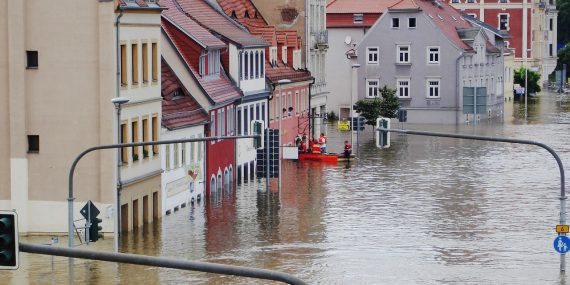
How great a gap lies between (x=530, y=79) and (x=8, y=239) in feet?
455

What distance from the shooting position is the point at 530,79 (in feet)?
496

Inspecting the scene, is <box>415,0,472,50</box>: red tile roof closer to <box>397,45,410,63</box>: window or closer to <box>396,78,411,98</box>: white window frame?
<box>397,45,410,63</box>: window

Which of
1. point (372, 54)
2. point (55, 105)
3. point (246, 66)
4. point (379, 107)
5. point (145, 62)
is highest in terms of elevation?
point (372, 54)

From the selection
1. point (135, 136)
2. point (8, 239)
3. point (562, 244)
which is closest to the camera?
point (8, 239)

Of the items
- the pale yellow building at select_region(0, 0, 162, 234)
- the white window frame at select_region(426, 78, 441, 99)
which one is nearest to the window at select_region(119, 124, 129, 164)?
the pale yellow building at select_region(0, 0, 162, 234)

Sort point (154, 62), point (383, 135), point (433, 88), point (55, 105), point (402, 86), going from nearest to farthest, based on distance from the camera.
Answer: point (383, 135)
point (55, 105)
point (154, 62)
point (433, 88)
point (402, 86)

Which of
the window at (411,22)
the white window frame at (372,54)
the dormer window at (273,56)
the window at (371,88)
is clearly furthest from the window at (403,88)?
the dormer window at (273,56)

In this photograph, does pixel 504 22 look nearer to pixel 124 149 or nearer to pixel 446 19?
pixel 446 19

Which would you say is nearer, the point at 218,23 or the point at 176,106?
the point at 176,106

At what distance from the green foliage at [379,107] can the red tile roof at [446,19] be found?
1176 cm

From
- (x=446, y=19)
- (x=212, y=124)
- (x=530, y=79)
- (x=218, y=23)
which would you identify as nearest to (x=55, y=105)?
(x=212, y=124)

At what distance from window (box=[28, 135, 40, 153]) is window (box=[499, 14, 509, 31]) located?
118 metres

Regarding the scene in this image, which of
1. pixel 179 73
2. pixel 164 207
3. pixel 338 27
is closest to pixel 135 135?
pixel 164 207

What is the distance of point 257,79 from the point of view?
75000 mm
